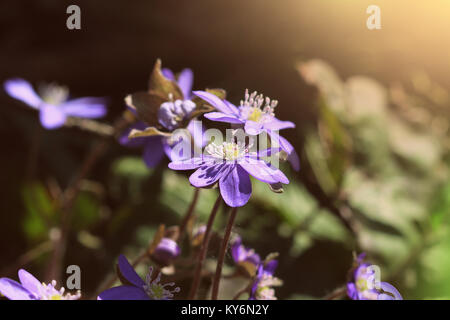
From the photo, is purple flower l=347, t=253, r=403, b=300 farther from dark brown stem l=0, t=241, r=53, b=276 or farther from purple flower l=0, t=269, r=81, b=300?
dark brown stem l=0, t=241, r=53, b=276

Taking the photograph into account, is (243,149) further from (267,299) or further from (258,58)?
(258,58)

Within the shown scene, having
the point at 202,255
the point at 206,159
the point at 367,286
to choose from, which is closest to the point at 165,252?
the point at 202,255

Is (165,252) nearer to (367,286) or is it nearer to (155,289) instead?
(155,289)

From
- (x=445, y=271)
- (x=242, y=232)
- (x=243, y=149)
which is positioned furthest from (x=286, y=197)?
(x=243, y=149)

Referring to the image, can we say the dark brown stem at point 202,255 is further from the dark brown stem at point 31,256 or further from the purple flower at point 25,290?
the dark brown stem at point 31,256

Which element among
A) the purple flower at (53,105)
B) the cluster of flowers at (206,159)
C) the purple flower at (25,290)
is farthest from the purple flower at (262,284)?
the purple flower at (53,105)

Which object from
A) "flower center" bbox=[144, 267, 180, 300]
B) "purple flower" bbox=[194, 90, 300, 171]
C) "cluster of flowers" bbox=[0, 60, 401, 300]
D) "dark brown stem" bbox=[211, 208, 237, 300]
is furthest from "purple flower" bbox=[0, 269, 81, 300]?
"purple flower" bbox=[194, 90, 300, 171]
